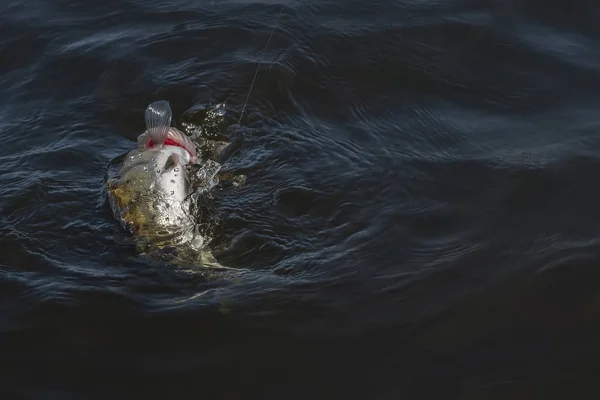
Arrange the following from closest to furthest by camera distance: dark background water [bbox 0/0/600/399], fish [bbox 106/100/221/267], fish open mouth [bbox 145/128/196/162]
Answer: dark background water [bbox 0/0/600/399] < fish [bbox 106/100/221/267] < fish open mouth [bbox 145/128/196/162]

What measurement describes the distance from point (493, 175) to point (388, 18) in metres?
2.68

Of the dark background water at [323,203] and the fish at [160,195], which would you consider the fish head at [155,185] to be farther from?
Answer: the dark background water at [323,203]

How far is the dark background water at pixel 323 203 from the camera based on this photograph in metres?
5.27

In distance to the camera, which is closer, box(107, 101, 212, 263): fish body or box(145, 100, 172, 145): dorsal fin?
box(107, 101, 212, 263): fish body

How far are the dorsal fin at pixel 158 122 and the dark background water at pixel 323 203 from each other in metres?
0.62

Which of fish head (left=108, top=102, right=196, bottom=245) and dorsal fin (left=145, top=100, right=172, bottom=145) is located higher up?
dorsal fin (left=145, top=100, right=172, bottom=145)

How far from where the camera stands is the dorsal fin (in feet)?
21.5

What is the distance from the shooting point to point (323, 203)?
6.48 metres

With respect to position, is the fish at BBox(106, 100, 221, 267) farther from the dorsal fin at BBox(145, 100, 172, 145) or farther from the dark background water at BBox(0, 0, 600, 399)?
the dark background water at BBox(0, 0, 600, 399)

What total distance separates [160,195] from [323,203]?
1.15 metres

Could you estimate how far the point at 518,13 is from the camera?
9.00m

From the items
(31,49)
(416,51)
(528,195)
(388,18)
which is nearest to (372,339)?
(528,195)

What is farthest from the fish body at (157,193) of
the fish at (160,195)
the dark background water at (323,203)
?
the dark background water at (323,203)

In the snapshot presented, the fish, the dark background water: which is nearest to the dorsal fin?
the fish
